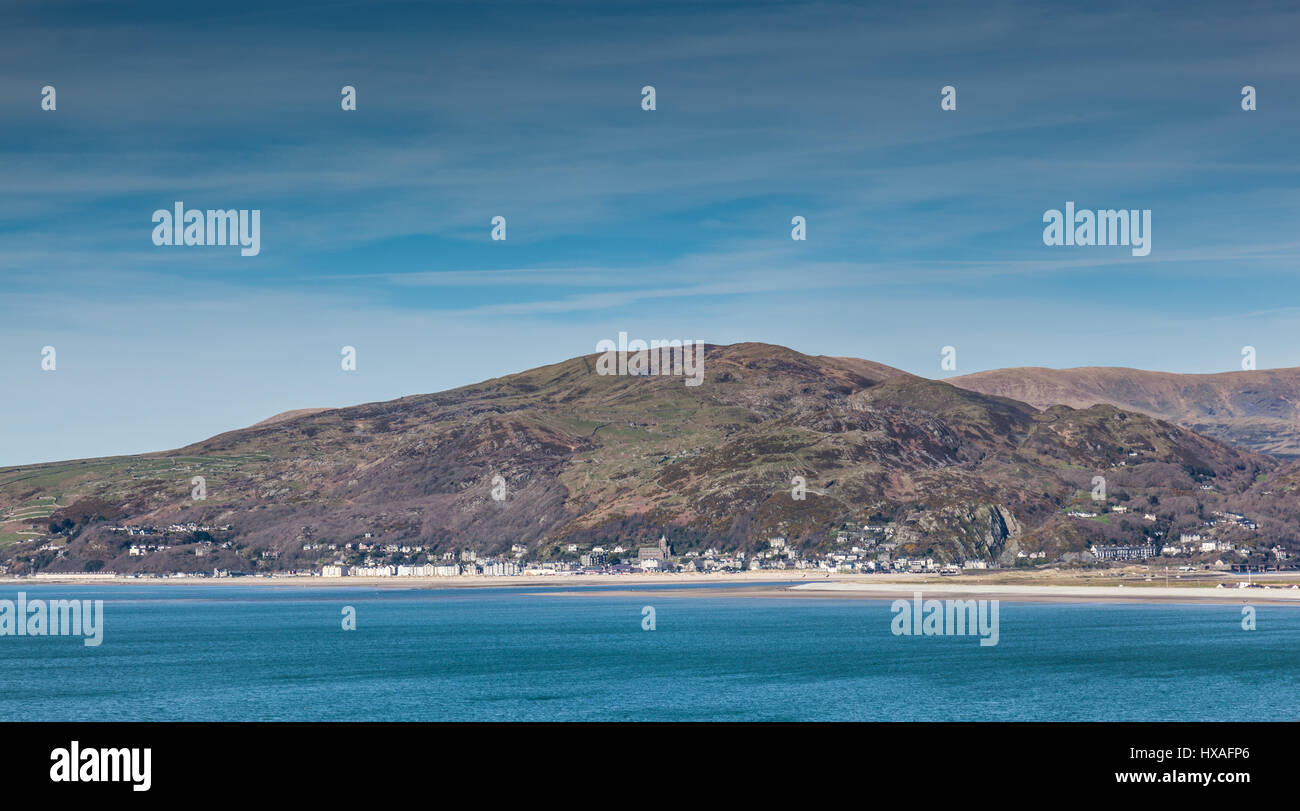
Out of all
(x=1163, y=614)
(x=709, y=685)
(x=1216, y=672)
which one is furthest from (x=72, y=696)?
(x=1163, y=614)
